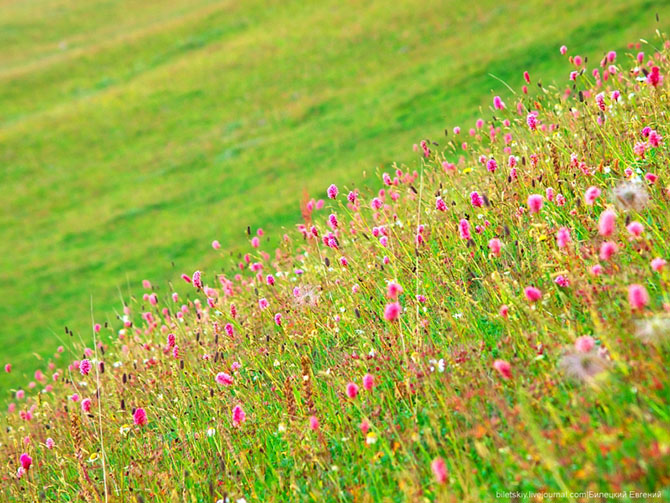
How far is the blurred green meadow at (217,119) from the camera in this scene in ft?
55.1

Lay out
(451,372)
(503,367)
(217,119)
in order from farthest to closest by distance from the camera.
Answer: (217,119) < (451,372) < (503,367)

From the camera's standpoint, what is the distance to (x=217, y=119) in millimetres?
26781

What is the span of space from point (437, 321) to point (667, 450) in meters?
2.17

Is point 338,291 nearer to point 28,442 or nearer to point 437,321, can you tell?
point 437,321

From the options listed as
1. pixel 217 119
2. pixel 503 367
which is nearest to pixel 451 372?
pixel 503 367

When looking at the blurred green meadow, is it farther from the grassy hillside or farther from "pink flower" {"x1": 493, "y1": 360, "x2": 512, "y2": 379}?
"pink flower" {"x1": 493, "y1": 360, "x2": 512, "y2": 379}

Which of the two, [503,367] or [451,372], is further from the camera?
[451,372]

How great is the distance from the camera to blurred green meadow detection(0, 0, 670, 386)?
16.8 meters

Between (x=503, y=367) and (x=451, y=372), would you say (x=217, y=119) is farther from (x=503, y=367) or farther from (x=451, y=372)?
(x=503, y=367)

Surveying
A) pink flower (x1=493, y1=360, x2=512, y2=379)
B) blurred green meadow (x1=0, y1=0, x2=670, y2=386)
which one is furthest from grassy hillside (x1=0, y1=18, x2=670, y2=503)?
blurred green meadow (x1=0, y1=0, x2=670, y2=386)

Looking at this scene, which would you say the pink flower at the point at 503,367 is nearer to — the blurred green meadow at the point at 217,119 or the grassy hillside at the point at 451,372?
the grassy hillside at the point at 451,372

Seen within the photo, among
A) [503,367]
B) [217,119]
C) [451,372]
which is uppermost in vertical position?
[217,119]

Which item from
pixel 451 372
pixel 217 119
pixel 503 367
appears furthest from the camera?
pixel 217 119

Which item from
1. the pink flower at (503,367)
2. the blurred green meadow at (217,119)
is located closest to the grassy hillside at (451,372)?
the pink flower at (503,367)
